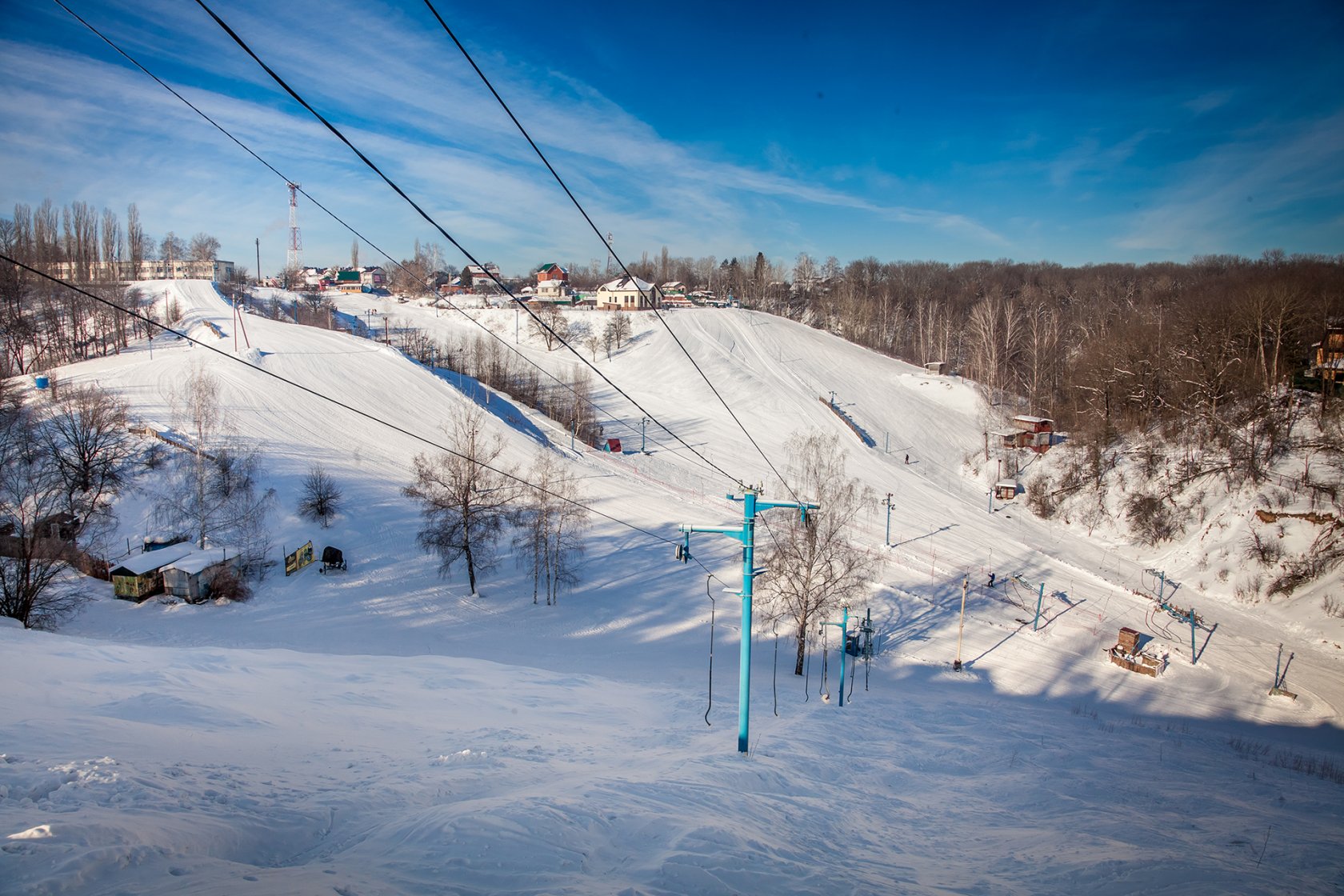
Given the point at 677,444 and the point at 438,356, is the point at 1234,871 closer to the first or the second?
the point at 677,444

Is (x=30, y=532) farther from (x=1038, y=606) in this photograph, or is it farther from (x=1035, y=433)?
(x=1035, y=433)

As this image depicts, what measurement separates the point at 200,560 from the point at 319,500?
626cm

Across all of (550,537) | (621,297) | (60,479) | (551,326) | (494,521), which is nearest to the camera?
(494,521)

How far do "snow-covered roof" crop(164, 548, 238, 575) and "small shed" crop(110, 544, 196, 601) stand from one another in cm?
46

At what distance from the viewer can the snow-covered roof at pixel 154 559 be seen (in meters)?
22.3

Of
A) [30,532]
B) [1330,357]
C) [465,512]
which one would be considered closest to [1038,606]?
[465,512]

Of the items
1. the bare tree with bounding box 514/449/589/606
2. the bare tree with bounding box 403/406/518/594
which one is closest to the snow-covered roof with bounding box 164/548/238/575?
the bare tree with bounding box 403/406/518/594

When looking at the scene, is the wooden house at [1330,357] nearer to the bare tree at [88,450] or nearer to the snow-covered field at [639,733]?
the snow-covered field at [639,733]

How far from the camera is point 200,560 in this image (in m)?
23.2

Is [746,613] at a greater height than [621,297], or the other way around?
[621,297]

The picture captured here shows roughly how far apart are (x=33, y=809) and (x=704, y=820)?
6.40m

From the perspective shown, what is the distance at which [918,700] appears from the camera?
58.6 ft

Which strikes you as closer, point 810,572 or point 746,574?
point 746,574

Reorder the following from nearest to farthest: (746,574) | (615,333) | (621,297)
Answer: (746,574) < (615,333) < (621,297)
